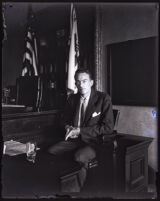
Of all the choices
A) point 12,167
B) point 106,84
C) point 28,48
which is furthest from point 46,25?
point 12,167

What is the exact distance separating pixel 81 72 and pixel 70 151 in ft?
2.16

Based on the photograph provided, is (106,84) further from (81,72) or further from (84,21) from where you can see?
(81,72)

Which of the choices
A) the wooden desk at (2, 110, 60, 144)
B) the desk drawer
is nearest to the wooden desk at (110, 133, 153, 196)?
the wooden desk at (2, 110, 60, 144)

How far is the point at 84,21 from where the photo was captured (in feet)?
11.3

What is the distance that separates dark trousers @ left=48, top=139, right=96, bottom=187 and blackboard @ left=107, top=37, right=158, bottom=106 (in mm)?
1283

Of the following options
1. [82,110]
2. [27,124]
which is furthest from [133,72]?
[27,124]

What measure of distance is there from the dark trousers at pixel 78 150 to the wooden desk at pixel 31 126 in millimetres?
353

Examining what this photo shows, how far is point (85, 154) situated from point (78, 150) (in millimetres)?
62

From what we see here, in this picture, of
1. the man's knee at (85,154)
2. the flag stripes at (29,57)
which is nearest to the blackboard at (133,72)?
the flag stripes at (29,57)

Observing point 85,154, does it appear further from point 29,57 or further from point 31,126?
point 29,57

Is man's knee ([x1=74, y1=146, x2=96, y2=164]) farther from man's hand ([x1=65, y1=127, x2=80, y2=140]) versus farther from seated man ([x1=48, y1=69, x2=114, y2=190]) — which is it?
man's hand ([x1=65, y1=127, x2=80, y2=140])

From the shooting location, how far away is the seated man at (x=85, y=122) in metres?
1.76

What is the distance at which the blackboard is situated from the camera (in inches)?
106

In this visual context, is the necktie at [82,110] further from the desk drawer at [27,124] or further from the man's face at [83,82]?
the desk drawer at [27,124]
